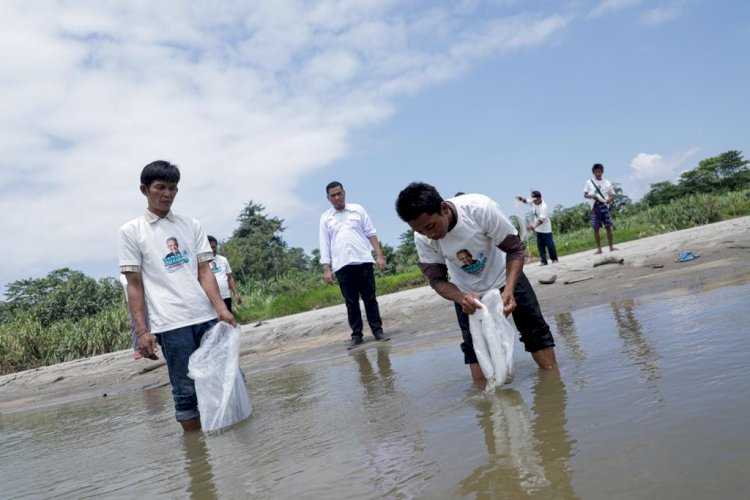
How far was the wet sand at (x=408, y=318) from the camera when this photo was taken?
631 cm

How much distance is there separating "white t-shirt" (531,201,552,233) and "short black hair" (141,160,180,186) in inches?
321

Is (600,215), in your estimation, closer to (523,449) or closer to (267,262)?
(523,449)

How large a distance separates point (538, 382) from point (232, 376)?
1.70 m

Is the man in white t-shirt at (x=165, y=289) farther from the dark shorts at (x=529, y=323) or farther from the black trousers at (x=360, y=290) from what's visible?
the black trousers at (x=360, y=290)

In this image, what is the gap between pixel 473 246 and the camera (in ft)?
10.8

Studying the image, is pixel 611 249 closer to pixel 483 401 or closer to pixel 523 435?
pixel 483 401

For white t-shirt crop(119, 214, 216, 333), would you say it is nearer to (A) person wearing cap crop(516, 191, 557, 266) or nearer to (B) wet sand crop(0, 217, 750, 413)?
(B) wet sand crop(0, 217, 750, 413)

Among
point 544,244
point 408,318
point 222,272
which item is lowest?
point 408,318

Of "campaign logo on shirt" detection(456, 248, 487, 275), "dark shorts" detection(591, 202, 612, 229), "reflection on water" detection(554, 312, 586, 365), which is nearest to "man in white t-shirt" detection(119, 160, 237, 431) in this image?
"campaign logo on shirt" detection(456, 248, 487, 275)

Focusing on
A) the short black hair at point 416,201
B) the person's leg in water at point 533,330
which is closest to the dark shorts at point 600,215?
the person's leg in water at point 533,330

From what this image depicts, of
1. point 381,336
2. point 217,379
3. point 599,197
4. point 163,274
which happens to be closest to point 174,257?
point 163,274

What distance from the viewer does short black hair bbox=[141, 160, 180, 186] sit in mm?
3451

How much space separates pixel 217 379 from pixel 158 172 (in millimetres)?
1252

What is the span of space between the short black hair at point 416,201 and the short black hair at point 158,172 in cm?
143
